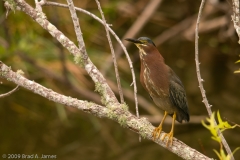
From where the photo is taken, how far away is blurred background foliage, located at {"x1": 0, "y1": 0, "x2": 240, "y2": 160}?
5070 mm

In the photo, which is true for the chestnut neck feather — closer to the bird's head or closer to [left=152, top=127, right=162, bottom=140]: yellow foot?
the bird's head

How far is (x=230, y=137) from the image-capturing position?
5199 mm

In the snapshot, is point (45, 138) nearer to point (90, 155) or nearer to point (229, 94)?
point (90, 155)

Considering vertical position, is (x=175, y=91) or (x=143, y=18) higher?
(x=143, y=18)

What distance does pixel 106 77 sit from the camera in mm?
6090

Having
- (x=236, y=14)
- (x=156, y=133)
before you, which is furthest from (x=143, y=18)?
(x=236, y=14)

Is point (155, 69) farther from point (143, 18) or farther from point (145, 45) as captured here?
point (143, 18)

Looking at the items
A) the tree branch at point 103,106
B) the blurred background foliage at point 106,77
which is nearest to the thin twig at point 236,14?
the tree branch at point 103,106

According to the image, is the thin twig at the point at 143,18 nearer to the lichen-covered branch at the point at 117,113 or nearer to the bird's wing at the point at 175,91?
the bird's wing at the point at 175,91

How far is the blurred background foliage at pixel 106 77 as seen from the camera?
5.07 meters

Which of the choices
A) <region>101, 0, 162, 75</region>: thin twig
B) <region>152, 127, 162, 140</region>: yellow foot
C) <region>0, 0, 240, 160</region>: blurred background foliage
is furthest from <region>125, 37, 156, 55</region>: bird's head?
<region>101, 0, 162, 75</region>: thin twig

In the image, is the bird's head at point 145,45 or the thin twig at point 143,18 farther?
the thin twig at point 143,18

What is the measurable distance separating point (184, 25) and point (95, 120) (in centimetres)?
207

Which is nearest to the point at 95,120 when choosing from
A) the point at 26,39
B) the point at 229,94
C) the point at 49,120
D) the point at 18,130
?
the point at 49,120
